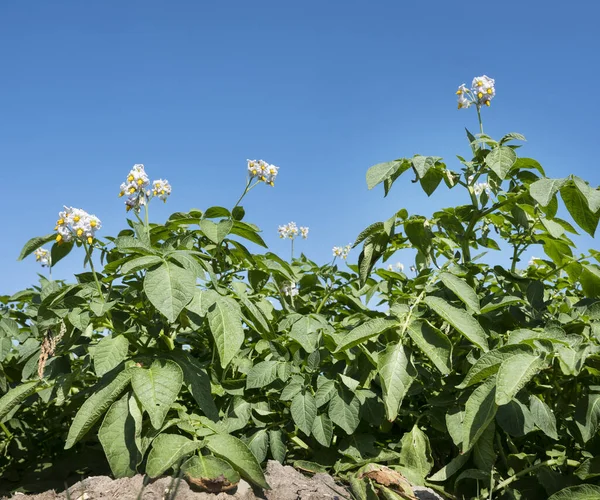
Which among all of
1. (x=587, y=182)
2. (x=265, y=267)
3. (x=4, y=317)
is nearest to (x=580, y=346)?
(x=587, y=182)

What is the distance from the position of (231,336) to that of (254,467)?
1.21 feet

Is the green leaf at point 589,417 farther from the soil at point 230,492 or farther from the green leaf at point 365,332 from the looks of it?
the green leaf at point 365,332

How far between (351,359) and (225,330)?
18.2 inches

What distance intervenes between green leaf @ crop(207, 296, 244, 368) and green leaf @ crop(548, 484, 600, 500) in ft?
3.14

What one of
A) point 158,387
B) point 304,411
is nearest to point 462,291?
point 304,411

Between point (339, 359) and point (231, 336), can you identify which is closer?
point (231, 336)

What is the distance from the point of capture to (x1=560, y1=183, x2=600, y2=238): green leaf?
1966 millimetres

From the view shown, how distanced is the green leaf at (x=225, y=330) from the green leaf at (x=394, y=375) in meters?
0.42

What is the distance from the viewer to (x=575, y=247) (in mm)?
2260

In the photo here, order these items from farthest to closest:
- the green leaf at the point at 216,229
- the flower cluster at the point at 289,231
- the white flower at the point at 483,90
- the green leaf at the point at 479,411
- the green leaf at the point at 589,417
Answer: the flower cluster at the point at 289,231
the white flower at the point at 483,90
the green leaf at the point at 216,229
the green leaf at the point at 589,417
the green leaf at the point at 479,411

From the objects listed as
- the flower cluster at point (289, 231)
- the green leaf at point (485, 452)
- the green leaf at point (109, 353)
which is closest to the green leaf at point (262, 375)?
the green leaf at point (109, 353)

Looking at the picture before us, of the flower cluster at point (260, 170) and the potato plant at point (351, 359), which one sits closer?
the potato plant at point (351, 359)

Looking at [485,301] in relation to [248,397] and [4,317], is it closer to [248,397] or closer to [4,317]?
[248,397]

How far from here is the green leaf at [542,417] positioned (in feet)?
6.01
